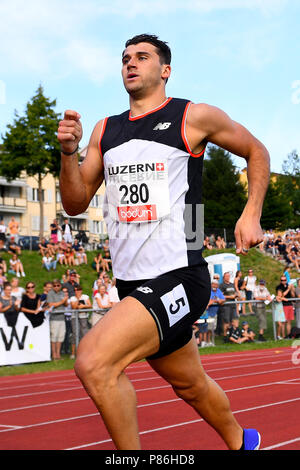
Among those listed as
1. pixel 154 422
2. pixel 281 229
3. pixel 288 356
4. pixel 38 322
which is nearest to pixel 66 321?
pixel 38 322

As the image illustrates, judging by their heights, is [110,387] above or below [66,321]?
above

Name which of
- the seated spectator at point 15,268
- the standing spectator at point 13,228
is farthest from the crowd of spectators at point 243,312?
the standing spectator at point 13,228

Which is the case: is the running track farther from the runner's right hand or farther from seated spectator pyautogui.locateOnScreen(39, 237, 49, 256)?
seated spectator pyautogui.locateOnScreen(39, 237, 49, 256)

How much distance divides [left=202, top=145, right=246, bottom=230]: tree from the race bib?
60.2 meters

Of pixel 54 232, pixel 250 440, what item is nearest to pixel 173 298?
pixel 250 440

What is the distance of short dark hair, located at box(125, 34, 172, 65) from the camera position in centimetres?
414

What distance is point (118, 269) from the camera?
12.5 ft

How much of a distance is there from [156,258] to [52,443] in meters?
3.07

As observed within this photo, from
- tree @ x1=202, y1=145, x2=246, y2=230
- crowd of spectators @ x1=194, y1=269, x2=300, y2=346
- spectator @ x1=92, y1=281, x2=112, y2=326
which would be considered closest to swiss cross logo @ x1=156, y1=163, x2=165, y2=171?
Result: spectator @ x1=92, y1=281, x2=112, y2=326

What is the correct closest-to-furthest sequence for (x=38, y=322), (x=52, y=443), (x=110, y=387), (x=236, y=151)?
(x=110, y=387) < (x=236, y=151) < (x=52, y=443) < (x=38, y=322)

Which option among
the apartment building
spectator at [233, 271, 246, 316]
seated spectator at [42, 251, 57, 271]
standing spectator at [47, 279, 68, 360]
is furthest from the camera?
the apartment building

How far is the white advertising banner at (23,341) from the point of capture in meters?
13.6

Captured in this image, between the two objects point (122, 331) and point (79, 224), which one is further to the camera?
point (79, 224)

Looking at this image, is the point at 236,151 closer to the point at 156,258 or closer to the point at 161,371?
the point at 156,258
